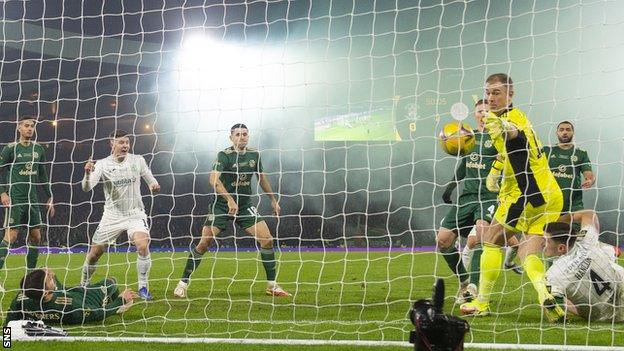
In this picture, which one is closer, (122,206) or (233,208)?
(233,208)

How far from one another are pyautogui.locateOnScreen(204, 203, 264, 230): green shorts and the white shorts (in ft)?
2.43

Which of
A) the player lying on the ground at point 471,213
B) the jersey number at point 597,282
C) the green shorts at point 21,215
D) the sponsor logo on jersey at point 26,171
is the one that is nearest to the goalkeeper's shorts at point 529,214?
the jersey number at point 597,282

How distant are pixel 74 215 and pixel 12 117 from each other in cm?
419

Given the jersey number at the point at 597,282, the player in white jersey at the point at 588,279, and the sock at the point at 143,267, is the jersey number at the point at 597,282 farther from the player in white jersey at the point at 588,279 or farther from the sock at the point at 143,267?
the sock at the point at 143,267

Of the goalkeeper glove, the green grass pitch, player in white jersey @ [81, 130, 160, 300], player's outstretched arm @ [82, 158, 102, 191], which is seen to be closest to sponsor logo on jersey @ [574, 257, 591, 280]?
the green grass pitch

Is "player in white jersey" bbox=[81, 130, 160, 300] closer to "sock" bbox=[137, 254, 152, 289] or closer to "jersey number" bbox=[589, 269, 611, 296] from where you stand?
"sock" bbox=[137, 254, 152, 289]

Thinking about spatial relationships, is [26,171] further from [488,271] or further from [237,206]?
→ [488,271]

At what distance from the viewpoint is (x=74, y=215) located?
2214cm

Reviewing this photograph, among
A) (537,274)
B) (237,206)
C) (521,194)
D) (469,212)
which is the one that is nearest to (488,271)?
(537,274)

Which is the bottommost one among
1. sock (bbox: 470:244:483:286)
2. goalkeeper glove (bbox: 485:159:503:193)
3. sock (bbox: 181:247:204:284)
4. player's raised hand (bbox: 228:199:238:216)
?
sock (bbox: 181:247:204:284)

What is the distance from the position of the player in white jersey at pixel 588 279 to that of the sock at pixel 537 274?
99 mm

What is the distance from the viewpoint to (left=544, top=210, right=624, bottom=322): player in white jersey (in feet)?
17.8

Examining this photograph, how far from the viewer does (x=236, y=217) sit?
8.18 m

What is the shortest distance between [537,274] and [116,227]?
419cm
